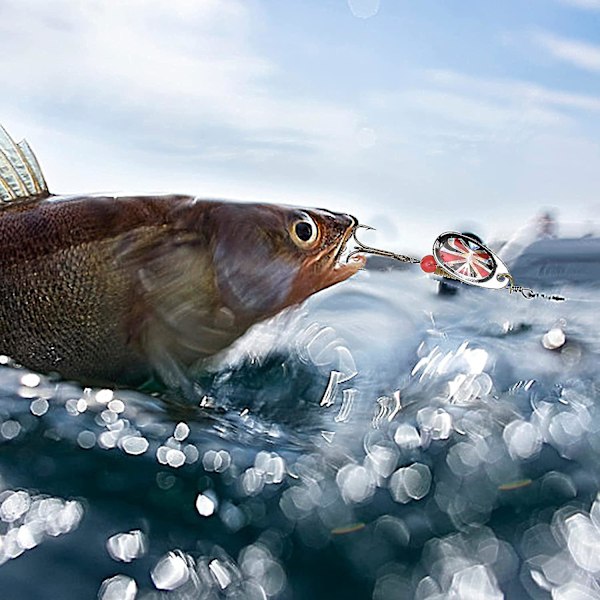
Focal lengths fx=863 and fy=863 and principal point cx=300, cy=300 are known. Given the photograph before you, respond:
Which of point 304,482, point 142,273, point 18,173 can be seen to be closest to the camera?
point 304,482

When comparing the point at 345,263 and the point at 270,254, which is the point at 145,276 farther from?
the point at 345,263

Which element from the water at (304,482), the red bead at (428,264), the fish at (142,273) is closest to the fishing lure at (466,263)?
the red bead at (428,264)

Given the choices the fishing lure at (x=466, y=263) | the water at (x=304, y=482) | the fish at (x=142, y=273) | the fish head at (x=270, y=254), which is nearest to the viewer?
the water at (x=304, y=482)

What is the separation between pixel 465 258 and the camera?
10.3 ft

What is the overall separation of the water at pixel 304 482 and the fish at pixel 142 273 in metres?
0.12

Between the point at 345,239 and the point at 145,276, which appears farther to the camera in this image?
the point at 345,239

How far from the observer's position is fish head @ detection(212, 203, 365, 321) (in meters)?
2.54

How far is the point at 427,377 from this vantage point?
3004 mm

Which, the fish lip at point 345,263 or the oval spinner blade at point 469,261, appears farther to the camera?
the oval spinner blade at point 469,261

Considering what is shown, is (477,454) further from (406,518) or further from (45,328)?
(45,328)

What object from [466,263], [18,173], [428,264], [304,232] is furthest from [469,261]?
[18,173]

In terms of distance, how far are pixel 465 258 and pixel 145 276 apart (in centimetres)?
124

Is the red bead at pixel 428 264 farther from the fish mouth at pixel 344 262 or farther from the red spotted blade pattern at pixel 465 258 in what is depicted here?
the fish mouth at pixel 344 262

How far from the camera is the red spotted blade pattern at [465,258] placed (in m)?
3.11
